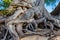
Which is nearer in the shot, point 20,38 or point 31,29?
point 20,38

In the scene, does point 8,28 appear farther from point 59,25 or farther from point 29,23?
point 59,25

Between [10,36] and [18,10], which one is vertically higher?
[18,10]

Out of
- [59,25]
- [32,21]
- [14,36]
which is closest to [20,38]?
[14,36]

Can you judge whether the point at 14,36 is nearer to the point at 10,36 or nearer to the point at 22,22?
the point at 10,36

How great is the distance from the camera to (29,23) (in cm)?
391

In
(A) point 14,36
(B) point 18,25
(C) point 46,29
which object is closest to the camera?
(A) point 14,36

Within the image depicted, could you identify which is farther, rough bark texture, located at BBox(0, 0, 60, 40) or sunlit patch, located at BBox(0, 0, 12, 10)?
sunlit patch, located at BBox(0, 0, 12, 10)

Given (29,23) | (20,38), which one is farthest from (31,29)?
(20,38)

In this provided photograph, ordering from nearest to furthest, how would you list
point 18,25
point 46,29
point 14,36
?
point 14,36
point 18,25
point 46,29

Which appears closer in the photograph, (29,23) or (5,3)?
(29,23)

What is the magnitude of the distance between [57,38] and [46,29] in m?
0.52

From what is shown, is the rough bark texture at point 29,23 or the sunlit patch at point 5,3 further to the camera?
the sunlit patch at point 5,3

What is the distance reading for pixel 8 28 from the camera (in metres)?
3.56

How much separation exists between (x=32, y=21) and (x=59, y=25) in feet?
2.03
